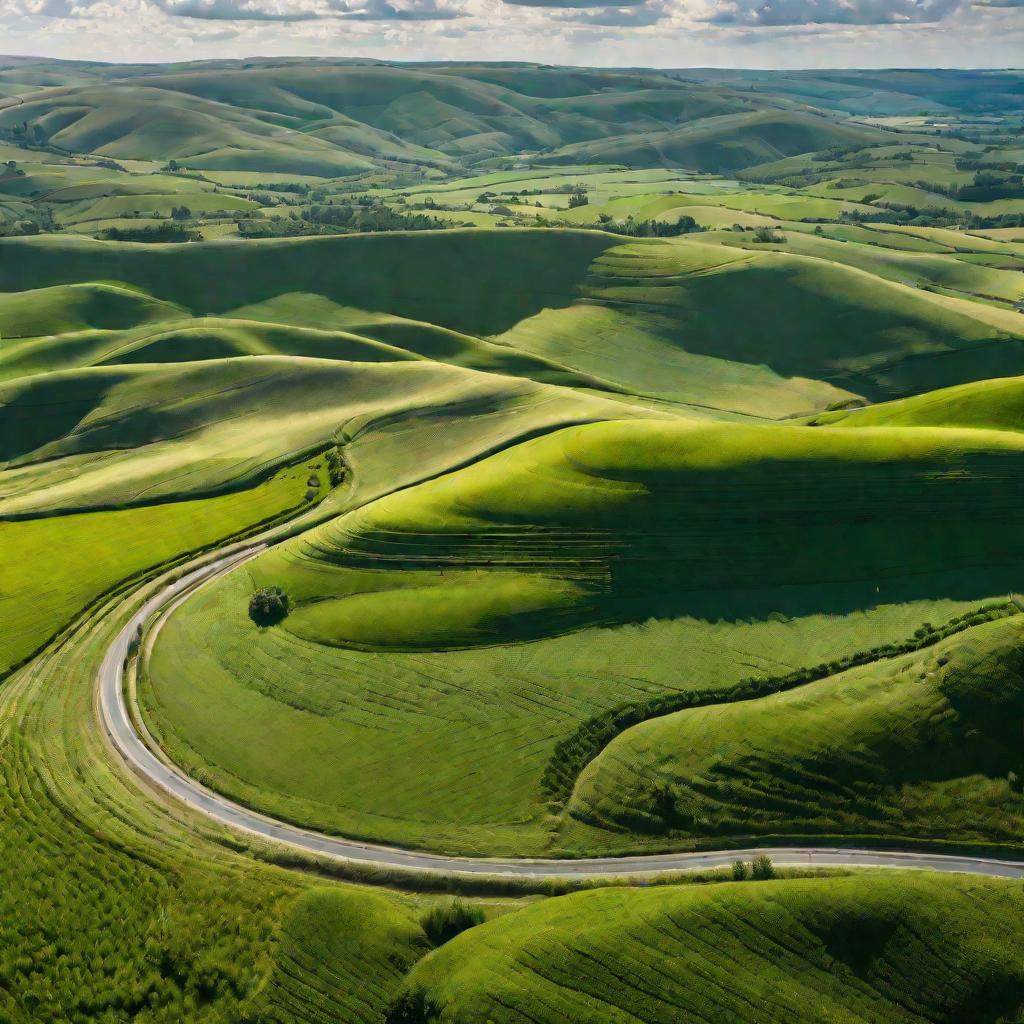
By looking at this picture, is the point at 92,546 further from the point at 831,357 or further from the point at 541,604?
Result: the point at 831,357

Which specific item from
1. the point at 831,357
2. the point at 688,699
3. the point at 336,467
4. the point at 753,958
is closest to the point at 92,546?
the point at 336,467

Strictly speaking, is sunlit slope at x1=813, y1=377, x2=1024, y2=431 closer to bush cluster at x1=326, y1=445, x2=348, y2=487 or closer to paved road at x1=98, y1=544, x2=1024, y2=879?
paved road at x1=98, y1=544, x2=1024, y2=879

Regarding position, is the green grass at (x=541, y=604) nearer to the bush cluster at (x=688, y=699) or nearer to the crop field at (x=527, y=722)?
the crop field at (x=527, y=722)

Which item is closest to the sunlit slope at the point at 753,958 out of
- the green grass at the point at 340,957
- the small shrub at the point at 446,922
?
the small shrub at the point at 446,922

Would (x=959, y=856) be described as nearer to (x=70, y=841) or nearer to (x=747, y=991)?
(x=747, y=991)

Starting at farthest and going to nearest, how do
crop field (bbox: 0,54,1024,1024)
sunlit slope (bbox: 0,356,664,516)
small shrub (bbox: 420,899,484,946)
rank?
1. sunlit slope (bbox: 0,356,664,516)
2. small shrub (bbox: 420,899,484,946)
3. crop field (bbox: 0,54,1024,1024)

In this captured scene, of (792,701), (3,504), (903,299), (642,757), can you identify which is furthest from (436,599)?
(903,299)

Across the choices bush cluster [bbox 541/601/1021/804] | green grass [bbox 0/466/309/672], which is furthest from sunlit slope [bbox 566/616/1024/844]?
green grass [bbox 0/466/309/672]
